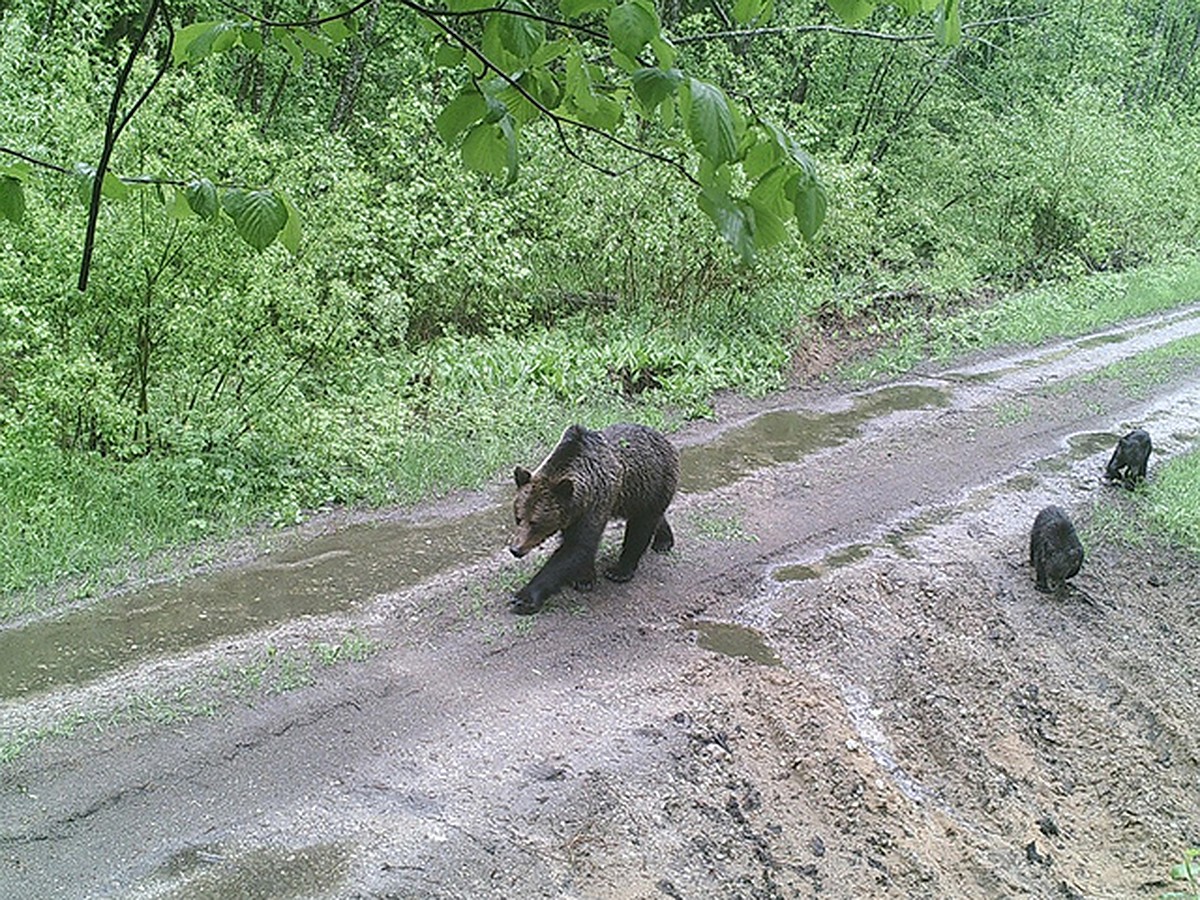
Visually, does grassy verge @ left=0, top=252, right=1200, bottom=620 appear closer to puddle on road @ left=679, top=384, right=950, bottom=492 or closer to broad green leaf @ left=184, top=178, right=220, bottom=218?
puddle on road @ left=679, top=384, right=950, bottom=492

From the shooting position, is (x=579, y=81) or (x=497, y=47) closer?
(x=579, y=81)

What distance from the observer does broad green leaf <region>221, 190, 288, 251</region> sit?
2.44 m

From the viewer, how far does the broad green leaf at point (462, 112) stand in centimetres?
231

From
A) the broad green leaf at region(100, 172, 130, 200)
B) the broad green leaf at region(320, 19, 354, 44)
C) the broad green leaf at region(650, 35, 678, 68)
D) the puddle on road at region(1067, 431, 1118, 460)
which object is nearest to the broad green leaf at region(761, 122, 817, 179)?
the broad green leaf at region(650, 35, 678, 68)

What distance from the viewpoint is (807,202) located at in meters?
2.09

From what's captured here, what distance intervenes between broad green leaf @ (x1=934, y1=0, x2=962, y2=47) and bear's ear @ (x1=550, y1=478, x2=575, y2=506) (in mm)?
4780

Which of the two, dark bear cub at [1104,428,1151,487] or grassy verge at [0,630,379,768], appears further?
dark bear cub at [1104,428,1151,487]

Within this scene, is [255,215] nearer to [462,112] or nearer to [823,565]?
[462,112]

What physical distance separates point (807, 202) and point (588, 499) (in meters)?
5.11

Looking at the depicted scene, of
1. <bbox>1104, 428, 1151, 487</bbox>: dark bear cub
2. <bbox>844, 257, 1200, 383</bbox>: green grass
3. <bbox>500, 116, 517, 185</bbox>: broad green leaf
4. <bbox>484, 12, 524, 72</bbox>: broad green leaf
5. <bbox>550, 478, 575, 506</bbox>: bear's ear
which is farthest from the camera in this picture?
<bbox>844, 257, 1200, 383</bbox>: green grass

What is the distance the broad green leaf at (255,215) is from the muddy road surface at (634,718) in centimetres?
324

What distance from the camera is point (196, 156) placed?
350 inches

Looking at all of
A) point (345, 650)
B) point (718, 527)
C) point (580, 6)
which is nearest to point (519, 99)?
point (580, 6)

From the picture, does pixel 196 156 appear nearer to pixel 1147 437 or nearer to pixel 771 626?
pixel 771 626
